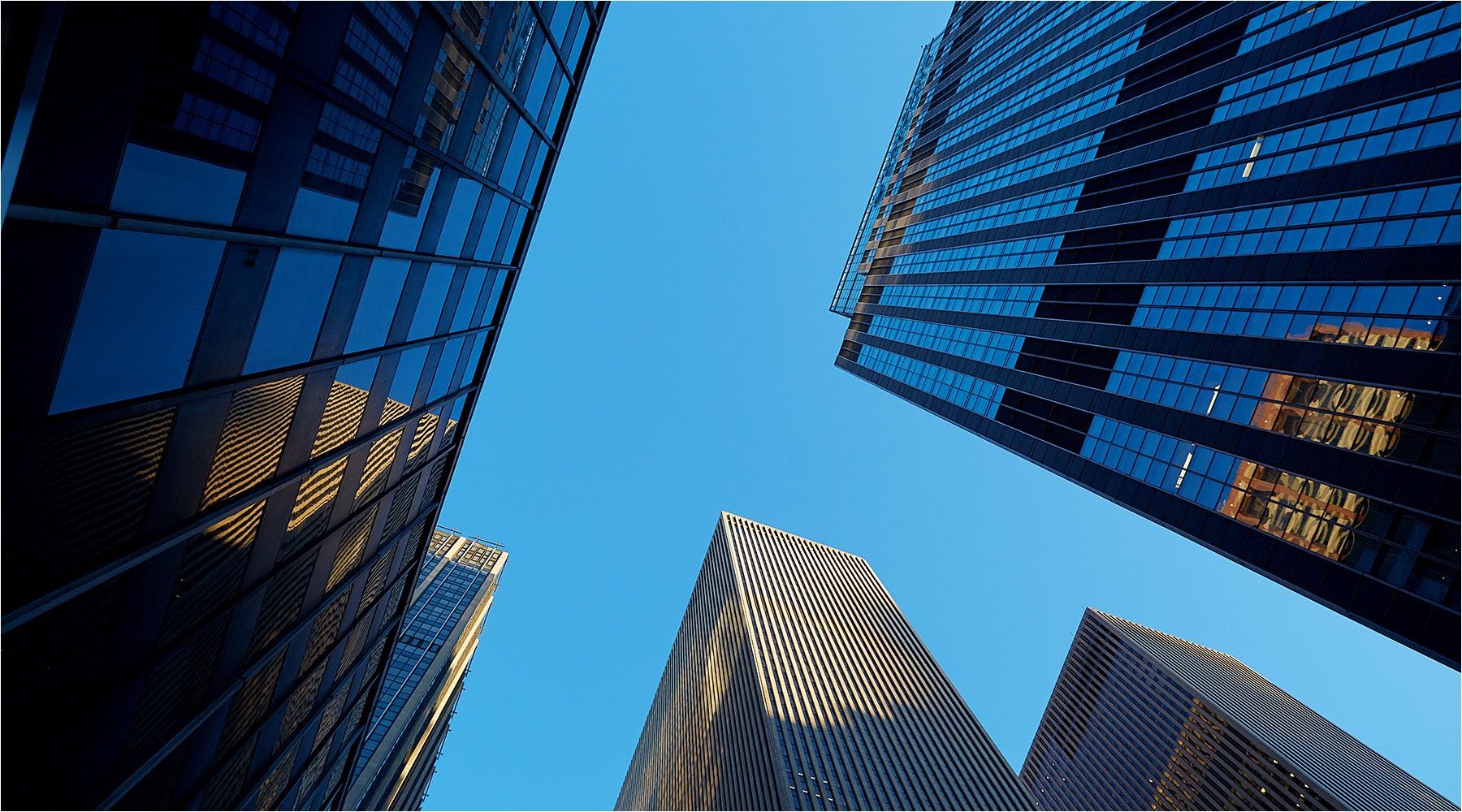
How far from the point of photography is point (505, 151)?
788 inches

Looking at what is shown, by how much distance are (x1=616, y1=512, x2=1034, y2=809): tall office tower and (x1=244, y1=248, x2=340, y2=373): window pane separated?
268ft

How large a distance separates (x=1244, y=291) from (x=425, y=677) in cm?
9218

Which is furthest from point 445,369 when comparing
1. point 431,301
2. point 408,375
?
point 431,301

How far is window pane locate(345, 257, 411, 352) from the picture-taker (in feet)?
48.7

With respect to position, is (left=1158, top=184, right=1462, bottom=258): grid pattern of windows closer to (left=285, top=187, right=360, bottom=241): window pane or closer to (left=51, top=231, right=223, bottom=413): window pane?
(left=285, top=187, right=360, bottom=241): window pane

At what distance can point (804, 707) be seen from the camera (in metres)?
101

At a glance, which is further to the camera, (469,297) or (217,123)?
(469,297)

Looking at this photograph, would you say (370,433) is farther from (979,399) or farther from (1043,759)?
(1043,759)

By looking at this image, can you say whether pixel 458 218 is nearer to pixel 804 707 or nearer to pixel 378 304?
pixel 378 304

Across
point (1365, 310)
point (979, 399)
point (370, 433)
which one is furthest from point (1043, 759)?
point (370, 433)

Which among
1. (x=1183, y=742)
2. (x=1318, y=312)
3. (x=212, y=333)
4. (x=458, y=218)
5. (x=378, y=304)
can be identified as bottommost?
(x=1183, y=742)

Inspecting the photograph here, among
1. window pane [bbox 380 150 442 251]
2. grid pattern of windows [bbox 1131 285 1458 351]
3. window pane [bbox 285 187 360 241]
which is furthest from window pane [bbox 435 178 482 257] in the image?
grid pattern of windows [bbox 1131 285 1458 351]

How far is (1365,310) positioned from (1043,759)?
197725mm

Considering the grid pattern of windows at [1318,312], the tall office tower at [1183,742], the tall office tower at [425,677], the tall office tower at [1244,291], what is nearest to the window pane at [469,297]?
the tall office tower at [1244,291]
